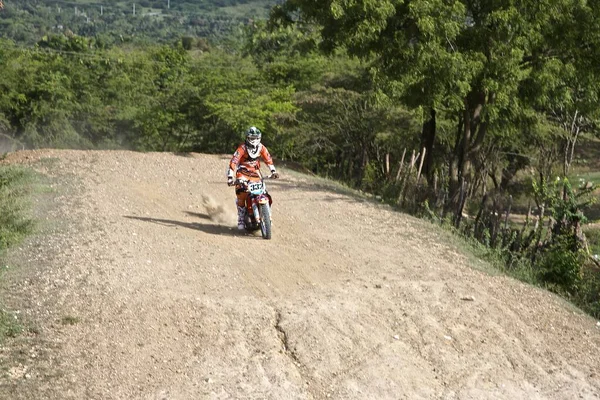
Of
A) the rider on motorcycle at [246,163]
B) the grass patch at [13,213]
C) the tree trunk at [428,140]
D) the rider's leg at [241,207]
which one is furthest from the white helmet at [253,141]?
the tree trunk at [428,140]

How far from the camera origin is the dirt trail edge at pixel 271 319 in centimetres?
731

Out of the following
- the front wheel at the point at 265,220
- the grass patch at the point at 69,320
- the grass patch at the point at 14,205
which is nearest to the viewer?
the grass patch at the point at 69,320

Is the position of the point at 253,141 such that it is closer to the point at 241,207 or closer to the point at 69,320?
the point at 241,207

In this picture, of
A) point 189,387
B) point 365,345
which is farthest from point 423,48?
point 189,387

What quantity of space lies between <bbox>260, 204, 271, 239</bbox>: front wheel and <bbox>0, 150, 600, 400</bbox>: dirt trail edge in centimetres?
33

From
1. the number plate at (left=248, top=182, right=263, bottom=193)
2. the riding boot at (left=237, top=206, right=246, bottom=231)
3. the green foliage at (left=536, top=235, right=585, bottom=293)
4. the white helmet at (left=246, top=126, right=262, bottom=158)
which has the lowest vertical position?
the green foliage at (left=536, top=235, right=585, bottom=293)

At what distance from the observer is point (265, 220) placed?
38.4 ft

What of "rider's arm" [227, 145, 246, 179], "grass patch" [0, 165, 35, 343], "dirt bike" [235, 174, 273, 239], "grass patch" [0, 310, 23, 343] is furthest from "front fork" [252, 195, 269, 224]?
"grass patch" [0, 310, 23, 343]

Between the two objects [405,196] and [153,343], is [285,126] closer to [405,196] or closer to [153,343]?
[405,196]

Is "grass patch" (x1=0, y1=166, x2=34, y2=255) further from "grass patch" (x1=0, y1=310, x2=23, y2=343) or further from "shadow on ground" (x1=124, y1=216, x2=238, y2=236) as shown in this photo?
"grass patch" (x1=0, y1=310, x2=23, y2=343)

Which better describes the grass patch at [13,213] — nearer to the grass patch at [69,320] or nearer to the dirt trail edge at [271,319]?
the dirt trail edge at [271,319]

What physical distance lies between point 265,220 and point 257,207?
0.25m

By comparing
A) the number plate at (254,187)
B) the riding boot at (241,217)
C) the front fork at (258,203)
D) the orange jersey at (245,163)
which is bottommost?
the riding boot at (241,217)

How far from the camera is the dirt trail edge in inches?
288
